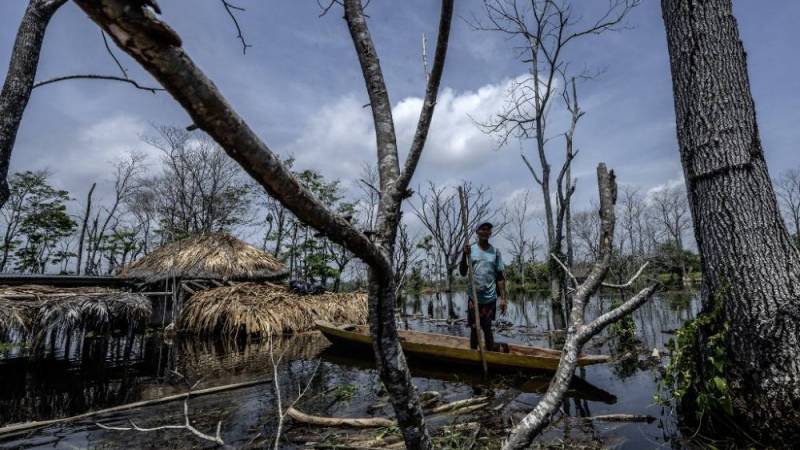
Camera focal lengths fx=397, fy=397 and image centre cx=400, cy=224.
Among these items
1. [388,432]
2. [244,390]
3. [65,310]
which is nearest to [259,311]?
[65,310]

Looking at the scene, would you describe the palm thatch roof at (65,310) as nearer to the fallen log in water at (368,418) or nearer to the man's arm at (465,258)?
the fallen log in water at (368,418)

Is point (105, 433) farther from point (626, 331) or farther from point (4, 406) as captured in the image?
point (626, 331)

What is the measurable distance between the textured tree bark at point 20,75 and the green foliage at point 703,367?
248 inches

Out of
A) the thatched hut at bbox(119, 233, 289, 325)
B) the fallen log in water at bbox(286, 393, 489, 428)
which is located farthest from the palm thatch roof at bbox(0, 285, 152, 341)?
the fallen log in water at bbox(286, 393, 489, 428)

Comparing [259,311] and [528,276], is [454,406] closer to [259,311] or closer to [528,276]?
[259,311]

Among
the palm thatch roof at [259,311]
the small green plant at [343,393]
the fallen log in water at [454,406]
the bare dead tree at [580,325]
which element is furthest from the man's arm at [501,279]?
the palm thatch roof at [259,311]

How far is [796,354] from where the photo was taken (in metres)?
3.25

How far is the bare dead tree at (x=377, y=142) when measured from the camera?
Result: 79cm

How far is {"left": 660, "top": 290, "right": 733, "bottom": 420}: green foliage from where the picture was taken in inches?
142

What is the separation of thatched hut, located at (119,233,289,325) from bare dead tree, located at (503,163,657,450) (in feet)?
45.0

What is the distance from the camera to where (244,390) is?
646 centimetres

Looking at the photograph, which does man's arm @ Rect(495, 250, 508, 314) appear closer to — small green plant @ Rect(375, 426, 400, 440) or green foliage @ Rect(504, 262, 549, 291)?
small green plant @ Rect(375, 426, 400, 440)

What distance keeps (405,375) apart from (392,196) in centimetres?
75

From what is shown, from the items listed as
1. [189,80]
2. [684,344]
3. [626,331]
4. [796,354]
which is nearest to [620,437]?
[684,344]
